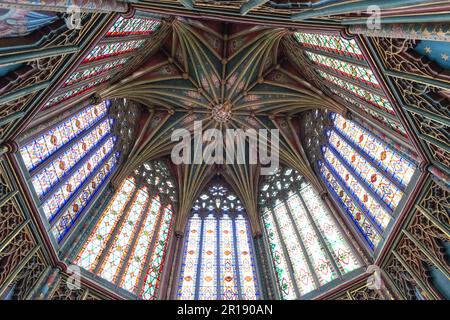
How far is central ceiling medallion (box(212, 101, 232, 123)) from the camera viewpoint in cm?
1648

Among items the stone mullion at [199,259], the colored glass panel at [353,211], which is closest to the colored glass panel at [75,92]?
the stone mullion at [199,259]

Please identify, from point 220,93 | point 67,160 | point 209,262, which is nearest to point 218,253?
point 209,262

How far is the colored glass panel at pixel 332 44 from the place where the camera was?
26.9 feet

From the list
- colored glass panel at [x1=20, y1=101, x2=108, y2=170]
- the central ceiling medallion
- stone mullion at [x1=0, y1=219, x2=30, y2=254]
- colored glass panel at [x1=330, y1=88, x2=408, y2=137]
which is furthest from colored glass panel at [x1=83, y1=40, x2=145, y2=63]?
colored glass panel at [x1=330, y1=88, x2=408, y2=137]

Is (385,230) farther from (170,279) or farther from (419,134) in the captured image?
(170,279)

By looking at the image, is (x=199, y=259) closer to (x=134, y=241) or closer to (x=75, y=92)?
(x=134, y=241)

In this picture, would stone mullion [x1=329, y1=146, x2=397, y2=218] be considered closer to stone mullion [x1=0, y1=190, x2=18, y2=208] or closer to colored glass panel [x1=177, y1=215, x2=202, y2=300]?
colored glass panel [x1=177, y1=215, x2=202, y2=300]

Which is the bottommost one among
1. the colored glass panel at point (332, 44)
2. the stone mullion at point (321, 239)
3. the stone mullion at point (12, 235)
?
the stone mullion at point (12, 235)

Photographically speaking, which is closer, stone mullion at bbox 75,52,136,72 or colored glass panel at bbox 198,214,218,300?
stone mullion at bbox 75,52,136,72

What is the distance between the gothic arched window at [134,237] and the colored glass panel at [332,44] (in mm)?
9089

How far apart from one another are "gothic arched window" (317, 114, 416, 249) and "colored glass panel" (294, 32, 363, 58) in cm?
308

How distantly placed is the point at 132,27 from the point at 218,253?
30.2ft

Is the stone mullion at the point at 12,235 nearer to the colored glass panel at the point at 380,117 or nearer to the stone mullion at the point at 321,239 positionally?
the stone mullion at the point at 321,239

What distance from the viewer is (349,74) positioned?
370 inches
